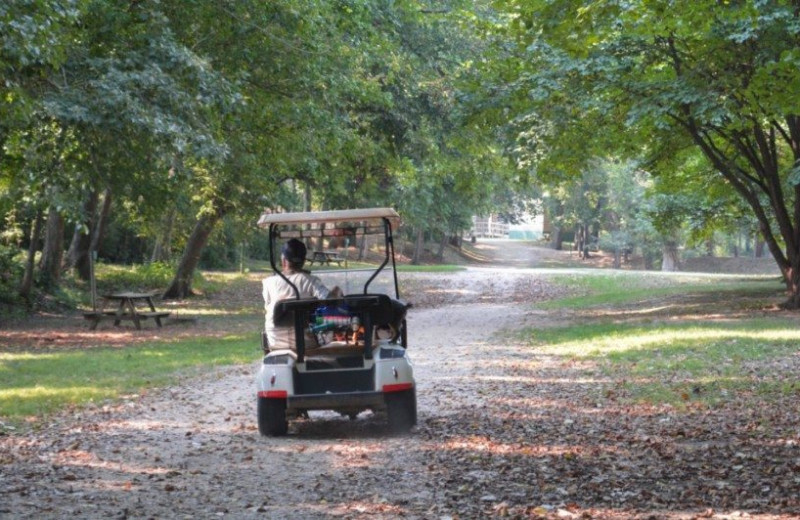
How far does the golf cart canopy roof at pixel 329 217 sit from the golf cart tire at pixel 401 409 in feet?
6.22

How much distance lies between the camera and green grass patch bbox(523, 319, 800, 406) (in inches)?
500

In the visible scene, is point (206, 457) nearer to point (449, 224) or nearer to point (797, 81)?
point (797, 81)

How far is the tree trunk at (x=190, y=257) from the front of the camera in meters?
31.8

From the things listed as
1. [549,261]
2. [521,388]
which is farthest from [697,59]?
[549,261]

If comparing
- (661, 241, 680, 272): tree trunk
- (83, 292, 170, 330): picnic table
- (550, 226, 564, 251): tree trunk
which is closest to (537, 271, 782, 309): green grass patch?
(83, 292, 170, 330): picnic table

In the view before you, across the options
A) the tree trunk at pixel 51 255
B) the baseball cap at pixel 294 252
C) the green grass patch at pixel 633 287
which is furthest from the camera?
the green grass patch at pixel 633 287

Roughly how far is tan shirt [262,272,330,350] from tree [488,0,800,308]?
421 cm

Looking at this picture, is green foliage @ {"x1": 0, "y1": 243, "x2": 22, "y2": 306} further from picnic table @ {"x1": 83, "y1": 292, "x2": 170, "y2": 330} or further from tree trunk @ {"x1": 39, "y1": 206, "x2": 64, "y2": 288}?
picnic table @ {"x1": 83, "y1": 292, "x2": 170, "y2": 330}

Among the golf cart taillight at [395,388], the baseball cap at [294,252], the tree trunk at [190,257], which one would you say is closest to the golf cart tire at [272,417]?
the golf cart taillight at [395,388]

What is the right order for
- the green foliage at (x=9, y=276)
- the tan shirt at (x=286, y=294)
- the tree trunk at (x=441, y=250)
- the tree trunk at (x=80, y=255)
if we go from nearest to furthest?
the tan shirt at (x=286, y=294) → the green foliage at (x=9, y=276) → the tree trunk at (x=80, y=255) → the tree trunk at (x=441, y=250)

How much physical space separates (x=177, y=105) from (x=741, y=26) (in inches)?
382

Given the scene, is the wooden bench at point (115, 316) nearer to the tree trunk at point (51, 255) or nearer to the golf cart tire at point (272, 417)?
the tree trunk at point (51, 255)

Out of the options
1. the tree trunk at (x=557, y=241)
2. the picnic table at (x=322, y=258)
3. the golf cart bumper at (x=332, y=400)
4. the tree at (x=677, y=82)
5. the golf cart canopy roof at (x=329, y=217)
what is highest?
the tree at (x=677, y=82)

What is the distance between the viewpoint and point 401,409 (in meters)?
9.87
